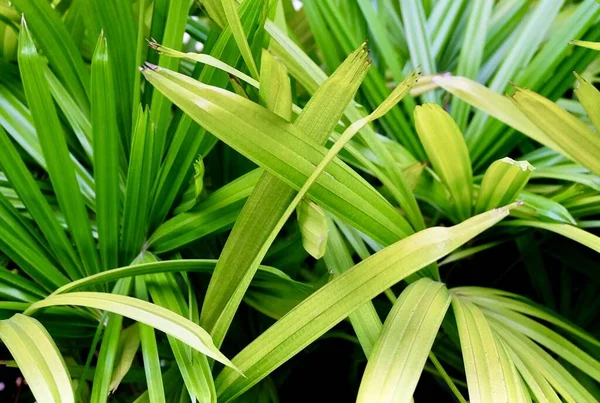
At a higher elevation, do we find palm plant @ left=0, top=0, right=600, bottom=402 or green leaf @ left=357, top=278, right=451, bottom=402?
palm plant @ left=0, top=0, right=600, bottom=402

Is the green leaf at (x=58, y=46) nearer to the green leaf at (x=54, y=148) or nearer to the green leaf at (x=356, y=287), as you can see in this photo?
the green leaf at (x=54, y=148)

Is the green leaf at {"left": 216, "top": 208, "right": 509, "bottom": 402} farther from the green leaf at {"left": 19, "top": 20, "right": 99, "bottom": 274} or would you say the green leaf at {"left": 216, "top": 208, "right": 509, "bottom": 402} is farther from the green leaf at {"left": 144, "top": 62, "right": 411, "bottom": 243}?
the green leaf at {"left": 19, "top": 20, "right": 99, "bottom": 274}

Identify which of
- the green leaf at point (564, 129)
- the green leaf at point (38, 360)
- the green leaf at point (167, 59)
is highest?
the green leaf at point (167, 59)

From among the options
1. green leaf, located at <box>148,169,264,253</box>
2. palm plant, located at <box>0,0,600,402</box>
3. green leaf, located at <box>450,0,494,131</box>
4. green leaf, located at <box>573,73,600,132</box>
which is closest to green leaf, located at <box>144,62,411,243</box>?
palm plant, located at <box>0,0,600,402</box>

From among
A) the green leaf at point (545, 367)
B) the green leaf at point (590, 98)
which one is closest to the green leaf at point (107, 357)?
the green leaf at point (545, 367)

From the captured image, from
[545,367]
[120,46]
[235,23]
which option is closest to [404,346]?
[545,367]

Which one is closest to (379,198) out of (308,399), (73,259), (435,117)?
(435,117)

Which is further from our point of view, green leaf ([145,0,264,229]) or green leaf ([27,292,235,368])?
green leaf ([145,0,264,229])

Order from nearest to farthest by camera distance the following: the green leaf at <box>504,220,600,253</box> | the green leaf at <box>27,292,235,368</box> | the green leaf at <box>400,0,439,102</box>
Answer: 1. the green leaf at <box>27,292,235,368</box>
2. the green leaf at <box>504,220,600,253</box>
3. the green leaf at <box>400,0,439,102</box>
